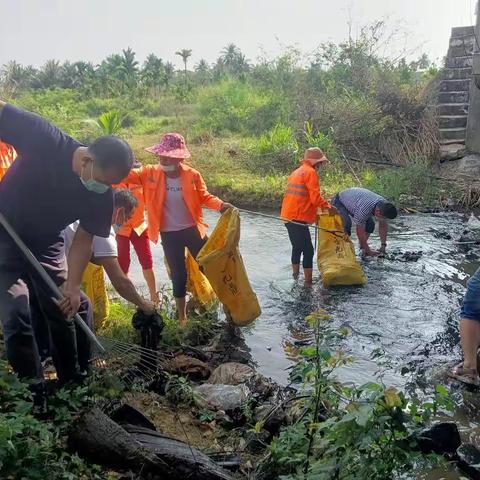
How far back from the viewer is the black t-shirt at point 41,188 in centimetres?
277

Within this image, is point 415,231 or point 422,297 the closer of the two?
point 422,297

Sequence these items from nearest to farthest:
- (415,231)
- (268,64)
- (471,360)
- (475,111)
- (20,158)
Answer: (20,158) → (471,360) → (415,231) → (475,111) → (268,64)

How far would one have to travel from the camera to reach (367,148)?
13344 millimetres

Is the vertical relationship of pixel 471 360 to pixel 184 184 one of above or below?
below

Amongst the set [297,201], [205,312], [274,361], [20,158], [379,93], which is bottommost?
[274,361]

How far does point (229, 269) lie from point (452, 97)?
10.6 m

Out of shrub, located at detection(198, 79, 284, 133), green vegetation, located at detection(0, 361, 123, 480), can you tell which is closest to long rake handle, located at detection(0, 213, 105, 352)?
green vegetation, located at detection(0, 361, 123, 480)

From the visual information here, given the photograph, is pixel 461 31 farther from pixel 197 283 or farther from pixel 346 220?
pixel 197 283

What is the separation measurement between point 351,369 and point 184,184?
2.02 metres

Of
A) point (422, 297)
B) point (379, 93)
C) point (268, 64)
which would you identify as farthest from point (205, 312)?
point (268, 64)

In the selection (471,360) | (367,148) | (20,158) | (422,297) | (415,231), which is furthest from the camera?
(367,148)

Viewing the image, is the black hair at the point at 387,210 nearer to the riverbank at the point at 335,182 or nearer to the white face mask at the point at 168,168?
the white face mask at the point at 168,168

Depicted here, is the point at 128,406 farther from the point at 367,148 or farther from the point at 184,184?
the point at 367,148

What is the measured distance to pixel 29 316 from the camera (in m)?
2.86
